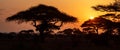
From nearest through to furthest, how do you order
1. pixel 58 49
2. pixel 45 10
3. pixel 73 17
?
pixel 58 49
pixel 45 10
pixel 73 17

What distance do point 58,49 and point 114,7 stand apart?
20.1 ft

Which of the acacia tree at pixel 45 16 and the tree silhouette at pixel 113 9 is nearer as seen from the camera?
the tree silhouette at pixel 113 9

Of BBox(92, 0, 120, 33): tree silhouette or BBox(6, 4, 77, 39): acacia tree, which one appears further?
BBox(6, 4, 77, 39): acacia tree

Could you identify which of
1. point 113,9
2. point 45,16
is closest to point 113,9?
point 113,9

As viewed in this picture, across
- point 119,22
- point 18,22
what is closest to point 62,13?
point 18,22

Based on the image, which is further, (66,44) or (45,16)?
(45,16)

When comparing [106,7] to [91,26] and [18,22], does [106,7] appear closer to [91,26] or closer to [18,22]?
[18,22]

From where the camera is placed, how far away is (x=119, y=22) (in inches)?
1443

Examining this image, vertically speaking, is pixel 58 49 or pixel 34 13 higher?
pixel 34 13

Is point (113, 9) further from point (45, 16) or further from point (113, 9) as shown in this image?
point (45, 16)

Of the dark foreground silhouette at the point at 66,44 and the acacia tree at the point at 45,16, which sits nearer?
the dark foreground silhouette at the point at 66,44

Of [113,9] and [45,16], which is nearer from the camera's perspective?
[113,9]

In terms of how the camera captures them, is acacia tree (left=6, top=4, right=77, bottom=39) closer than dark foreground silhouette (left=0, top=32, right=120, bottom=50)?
No

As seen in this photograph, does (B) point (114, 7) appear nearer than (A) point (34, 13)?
Yes
